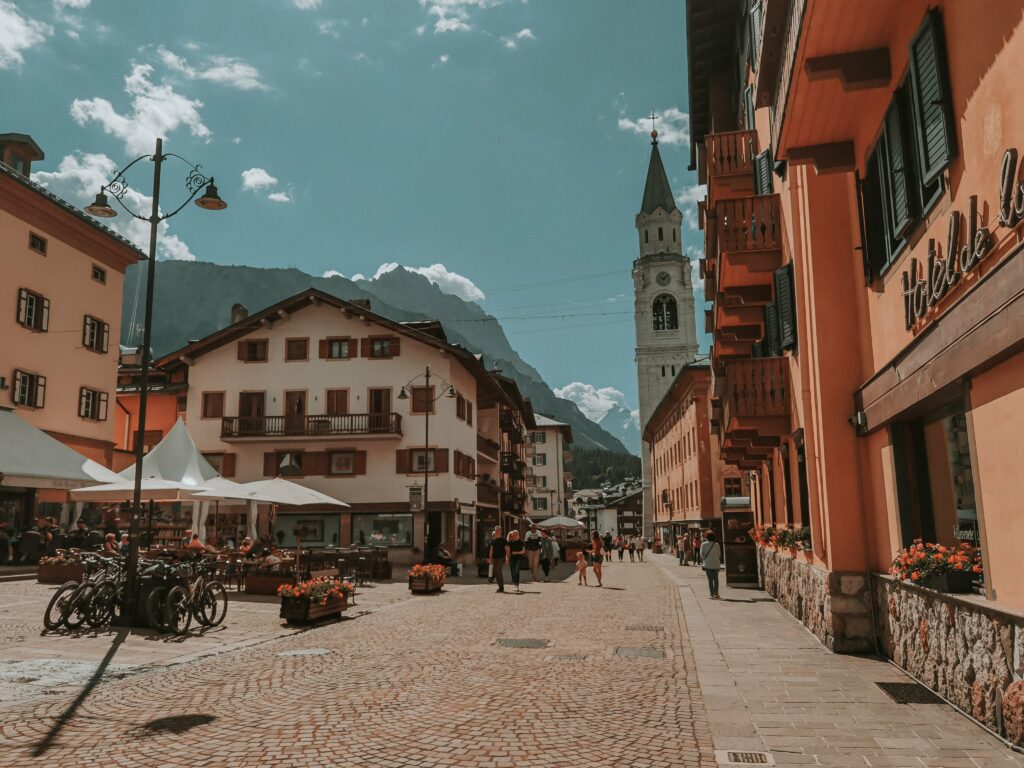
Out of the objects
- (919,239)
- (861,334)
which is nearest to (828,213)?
(861,334)

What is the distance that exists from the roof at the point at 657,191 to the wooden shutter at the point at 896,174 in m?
102

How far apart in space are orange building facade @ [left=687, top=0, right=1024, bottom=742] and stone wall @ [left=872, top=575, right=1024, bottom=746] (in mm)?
25

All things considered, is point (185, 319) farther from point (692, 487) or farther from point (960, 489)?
point (960, 489)

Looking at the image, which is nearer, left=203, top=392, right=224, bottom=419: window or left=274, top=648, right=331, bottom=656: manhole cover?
left=274, top=648, right=331, bottom=656: manhole cover

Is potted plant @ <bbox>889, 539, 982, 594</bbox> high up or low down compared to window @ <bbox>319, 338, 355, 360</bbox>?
down

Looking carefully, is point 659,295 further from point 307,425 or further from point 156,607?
point 156,607

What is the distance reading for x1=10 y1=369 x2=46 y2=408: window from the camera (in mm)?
26422

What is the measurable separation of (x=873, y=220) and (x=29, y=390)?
88.1 ft

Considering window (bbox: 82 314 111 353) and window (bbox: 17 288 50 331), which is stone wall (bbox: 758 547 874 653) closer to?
window (bbox: 17 288 50 331)

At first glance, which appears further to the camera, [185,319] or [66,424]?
[185,319]

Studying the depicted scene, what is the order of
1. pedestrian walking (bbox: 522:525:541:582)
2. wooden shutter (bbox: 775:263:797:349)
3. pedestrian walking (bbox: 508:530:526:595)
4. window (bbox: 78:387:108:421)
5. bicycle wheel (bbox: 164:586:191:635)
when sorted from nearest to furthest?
bicycle wheel (bbox: 164:586:191:635)
wooden shutter (bbox: 775:263:797:349)
pedestrian walking (bbox: 508:530:526:595)
pedestrian walking (bbox: 522:525:541:582)
window (bbox: 78:387:108:421)

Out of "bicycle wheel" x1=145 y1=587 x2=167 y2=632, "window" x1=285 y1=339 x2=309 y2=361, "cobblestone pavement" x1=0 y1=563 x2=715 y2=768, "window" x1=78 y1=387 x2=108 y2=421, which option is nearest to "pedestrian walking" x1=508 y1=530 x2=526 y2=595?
"cobblestone pavement" x1=0 y1=563 x2=715 y2=768

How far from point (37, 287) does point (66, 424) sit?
4.90m

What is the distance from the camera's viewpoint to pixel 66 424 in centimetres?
2881
